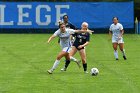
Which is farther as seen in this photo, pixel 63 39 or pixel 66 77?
pixel 63 39

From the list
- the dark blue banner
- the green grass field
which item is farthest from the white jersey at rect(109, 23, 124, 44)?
the dark blue banner

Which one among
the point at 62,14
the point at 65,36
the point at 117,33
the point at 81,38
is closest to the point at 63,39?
the point at 65,36

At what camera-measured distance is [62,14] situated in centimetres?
5484

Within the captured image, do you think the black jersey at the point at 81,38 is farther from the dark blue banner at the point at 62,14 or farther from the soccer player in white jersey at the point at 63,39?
the dark blue banner at the point at 62,14

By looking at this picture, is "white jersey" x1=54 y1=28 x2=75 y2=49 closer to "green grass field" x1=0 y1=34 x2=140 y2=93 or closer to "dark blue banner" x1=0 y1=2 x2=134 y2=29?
"green grass field" x1=0 y1=34 x2=140 y2=93

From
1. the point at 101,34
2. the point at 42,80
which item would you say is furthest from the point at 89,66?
the point at 101,34

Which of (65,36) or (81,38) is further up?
(65,36)

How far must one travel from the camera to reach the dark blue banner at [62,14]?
54.0 m

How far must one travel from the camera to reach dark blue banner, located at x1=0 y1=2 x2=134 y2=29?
54000mm

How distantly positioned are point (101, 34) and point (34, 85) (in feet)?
122

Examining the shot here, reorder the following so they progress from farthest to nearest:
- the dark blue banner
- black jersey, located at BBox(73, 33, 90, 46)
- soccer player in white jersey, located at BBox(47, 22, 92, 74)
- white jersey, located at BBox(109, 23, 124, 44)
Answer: the dark blue banner, white jersey, located at BBox(109, 23, 124, 44), black jersey, located at BBox(73, 33, 90, 46), soccer player in white jersey, located at BBox(47, 22, 92, 74)

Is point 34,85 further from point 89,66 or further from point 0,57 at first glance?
point 0,57

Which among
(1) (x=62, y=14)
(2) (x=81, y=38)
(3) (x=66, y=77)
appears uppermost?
(2) (x=81, y=38)

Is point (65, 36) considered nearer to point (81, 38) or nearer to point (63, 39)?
point (63, 39)
